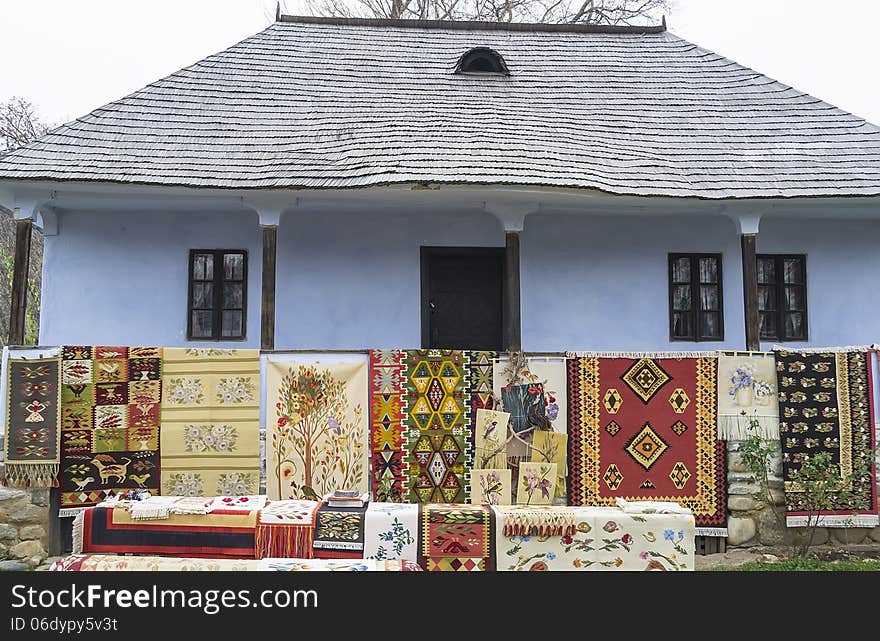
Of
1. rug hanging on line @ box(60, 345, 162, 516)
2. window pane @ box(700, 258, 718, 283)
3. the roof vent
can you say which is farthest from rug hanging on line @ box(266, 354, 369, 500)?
the roof vent

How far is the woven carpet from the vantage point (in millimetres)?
5695

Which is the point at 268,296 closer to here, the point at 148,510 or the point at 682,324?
the point at 148,510

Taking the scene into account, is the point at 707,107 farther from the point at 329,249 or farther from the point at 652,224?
the point at 329,249

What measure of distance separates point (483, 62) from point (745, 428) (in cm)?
689

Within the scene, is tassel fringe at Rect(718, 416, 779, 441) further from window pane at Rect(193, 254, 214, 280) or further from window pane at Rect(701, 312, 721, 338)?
window pane at Rect(193, 254, 214, 280)

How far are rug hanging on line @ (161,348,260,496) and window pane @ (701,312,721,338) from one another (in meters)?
5.71

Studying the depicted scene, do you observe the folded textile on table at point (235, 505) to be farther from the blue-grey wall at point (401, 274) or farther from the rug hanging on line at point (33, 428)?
the blue-grey wall at point (401, 274)

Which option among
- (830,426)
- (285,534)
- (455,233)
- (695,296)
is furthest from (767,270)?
(285,534)

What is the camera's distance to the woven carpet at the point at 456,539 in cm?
570

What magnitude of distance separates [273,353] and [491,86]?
570 centimetres

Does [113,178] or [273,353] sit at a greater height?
[113,178]

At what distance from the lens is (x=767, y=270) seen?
11047 millimetres

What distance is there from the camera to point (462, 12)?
21.7 meters
